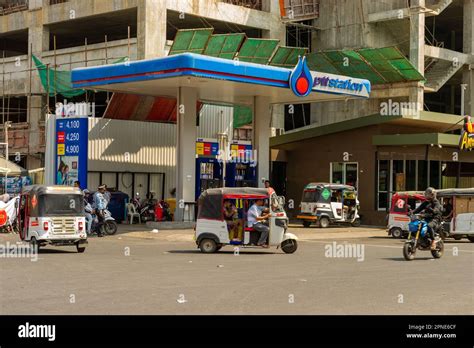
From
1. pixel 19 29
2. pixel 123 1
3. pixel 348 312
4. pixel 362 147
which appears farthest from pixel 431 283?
pixel 19 29

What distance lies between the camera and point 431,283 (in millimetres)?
14688

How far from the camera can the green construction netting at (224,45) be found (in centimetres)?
4222

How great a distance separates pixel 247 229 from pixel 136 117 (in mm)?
19418

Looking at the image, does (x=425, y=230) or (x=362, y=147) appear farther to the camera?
(x=362, y=147)

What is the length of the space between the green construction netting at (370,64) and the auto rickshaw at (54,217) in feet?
85.0

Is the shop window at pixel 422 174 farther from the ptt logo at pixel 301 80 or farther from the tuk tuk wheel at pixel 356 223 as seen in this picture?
the ptt logo at pixel 301 80

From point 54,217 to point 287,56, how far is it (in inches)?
1095

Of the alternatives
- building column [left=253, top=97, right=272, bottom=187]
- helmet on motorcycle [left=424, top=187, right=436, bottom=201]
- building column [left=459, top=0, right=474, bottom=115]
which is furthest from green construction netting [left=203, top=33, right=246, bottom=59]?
helmet on motorcycle [left=424, top=187, right=436, bottom=201]

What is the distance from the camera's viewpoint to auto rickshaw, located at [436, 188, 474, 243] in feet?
90.5

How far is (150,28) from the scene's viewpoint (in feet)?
148

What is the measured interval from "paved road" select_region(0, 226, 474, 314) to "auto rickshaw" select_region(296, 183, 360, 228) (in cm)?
1350
